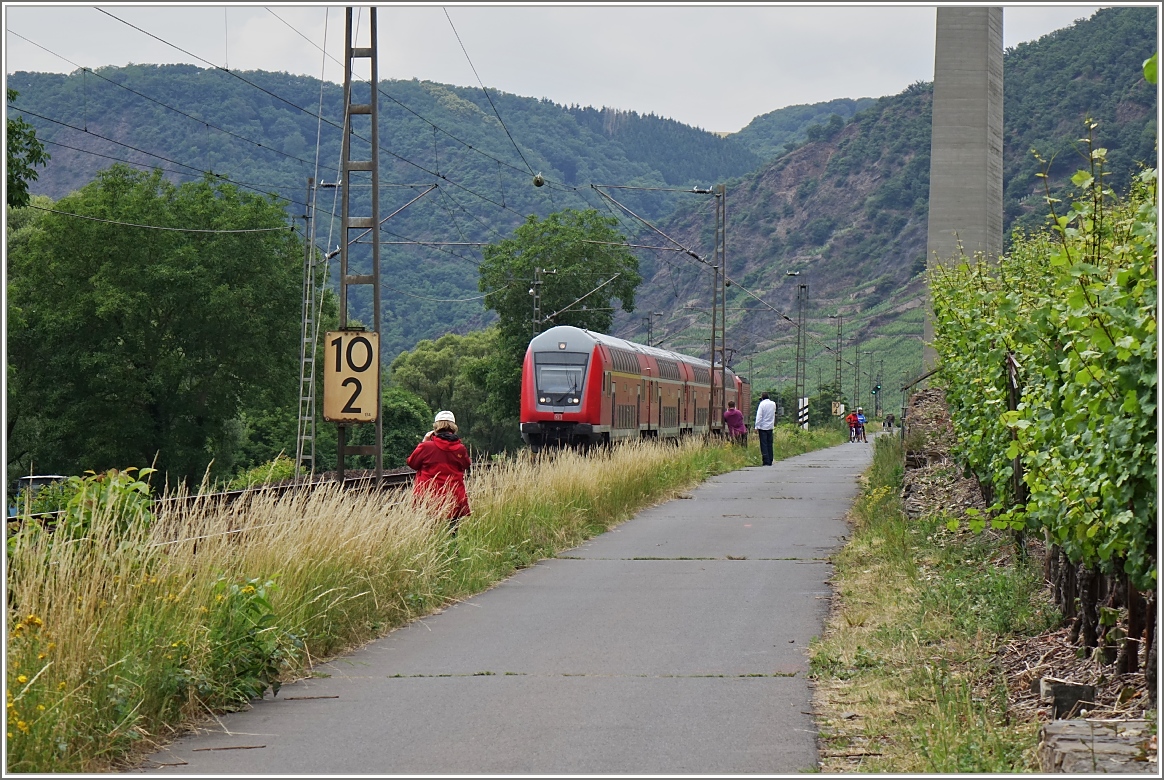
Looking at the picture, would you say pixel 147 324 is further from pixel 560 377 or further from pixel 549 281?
pixel 549 281

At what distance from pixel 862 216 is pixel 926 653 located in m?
164

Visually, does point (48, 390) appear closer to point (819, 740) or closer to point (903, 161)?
point (819, 740)

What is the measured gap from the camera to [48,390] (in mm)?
51250

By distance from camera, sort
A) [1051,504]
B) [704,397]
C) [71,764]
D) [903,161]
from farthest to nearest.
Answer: [903,161] < [704,397] < [1051,504] < [71,764]

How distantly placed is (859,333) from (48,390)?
10349 centimetres

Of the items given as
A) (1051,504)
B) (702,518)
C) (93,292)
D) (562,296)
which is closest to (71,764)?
(1051,504)

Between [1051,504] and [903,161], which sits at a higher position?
[903,161]

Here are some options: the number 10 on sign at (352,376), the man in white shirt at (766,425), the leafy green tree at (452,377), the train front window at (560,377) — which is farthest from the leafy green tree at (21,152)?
the leafy green tree at (452,377)

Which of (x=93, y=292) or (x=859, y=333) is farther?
(x=859, y=333)

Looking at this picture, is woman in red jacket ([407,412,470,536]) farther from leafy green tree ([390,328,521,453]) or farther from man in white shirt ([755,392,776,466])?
leafy green tree ([390,328,521,453])

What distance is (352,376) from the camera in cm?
1608

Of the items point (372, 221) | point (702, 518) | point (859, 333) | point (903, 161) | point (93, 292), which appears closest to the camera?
point (372, 221)

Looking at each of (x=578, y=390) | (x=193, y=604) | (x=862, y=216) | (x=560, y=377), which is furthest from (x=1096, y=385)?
(x=862, y=216)

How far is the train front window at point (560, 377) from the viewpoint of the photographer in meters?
36.5
